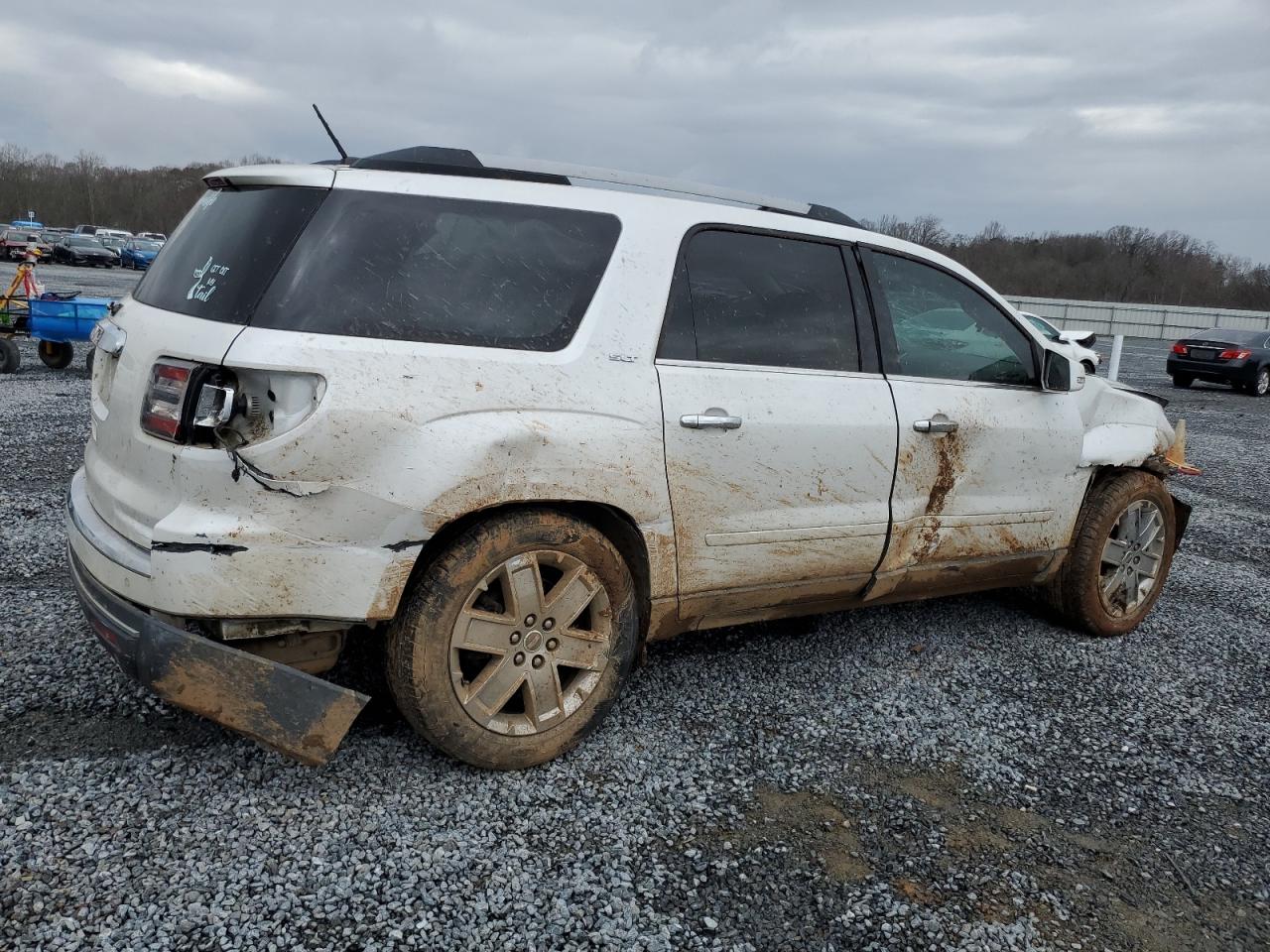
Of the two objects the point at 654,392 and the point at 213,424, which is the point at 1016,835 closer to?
the point at 654,392

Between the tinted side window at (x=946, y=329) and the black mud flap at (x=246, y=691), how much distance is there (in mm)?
2349

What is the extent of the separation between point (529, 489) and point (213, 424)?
88 cm

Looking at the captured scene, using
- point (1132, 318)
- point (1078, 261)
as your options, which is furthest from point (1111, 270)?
point (1132, 318)

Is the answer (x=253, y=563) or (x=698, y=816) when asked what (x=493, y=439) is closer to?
(x=253, y=563)

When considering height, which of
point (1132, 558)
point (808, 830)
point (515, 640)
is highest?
point (515, 640)

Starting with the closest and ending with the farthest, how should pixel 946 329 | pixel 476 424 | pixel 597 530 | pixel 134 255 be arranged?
pixel 476 424, pixel 597 530, pixel 946 329, pixel 134 255

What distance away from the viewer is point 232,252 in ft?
9.04

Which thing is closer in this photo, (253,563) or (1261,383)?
(253,563)

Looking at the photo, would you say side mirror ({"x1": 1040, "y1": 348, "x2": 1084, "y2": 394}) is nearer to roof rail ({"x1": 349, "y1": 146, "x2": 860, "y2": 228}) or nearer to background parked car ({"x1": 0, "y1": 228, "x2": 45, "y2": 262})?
roof rail ({"x1": 349, "y1": 146, "x2": 860, "y2": 228})

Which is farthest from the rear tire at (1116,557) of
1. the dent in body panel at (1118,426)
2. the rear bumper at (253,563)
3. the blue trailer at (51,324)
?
the blue trailer at (51,324)

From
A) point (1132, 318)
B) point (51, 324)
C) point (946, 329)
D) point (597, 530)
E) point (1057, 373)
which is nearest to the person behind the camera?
point (597, 530)

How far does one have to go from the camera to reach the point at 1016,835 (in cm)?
290

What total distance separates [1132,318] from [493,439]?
41.7 m

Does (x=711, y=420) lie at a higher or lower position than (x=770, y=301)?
lower
